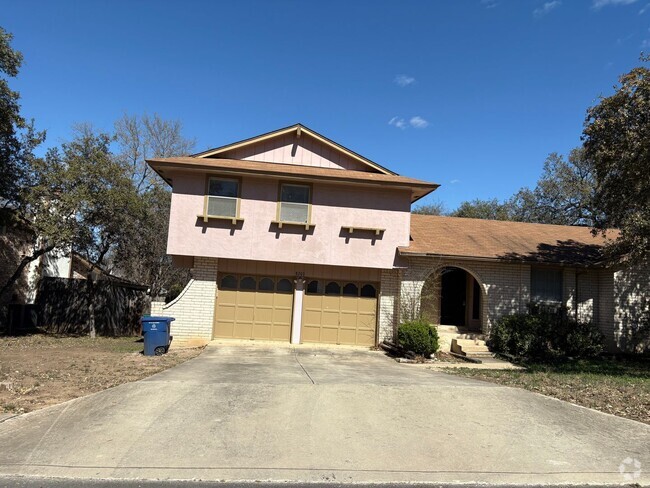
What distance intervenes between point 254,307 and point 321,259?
276cm

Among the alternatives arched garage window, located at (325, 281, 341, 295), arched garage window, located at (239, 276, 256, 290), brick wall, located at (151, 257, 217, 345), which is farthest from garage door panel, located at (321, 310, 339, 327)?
brick wall, located at (151, 257, 217, 345)

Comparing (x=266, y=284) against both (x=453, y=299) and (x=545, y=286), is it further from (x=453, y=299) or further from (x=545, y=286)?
(x=545, y=286)

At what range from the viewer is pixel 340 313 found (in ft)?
55.8

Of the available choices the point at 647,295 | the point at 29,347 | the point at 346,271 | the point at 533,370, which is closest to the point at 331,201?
the point at 346,271

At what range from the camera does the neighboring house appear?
1603 cm

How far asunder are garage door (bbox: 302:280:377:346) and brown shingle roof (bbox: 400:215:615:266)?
7.29 ft

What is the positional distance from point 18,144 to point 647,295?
22168mm

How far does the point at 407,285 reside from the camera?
16.7m

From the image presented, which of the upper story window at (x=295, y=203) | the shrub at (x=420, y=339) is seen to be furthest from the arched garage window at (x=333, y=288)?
the shrub at (x=420, y=339)

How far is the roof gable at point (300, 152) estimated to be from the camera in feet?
Answer: 56.2

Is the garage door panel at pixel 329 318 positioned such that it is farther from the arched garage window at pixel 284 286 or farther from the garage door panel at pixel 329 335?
the arched garage window at pixel 284 286

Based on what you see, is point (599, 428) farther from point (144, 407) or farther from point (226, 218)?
point (226, 218)

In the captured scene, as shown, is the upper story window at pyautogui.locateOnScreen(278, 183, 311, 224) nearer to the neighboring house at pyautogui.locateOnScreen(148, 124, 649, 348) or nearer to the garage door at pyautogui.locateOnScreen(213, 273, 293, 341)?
the neighboring house at pyautogui.locateOnScreen(148, 124, 649, 348)

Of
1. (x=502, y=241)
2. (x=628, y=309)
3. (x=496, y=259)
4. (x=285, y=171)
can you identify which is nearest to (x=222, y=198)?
(x=285, y=171)
